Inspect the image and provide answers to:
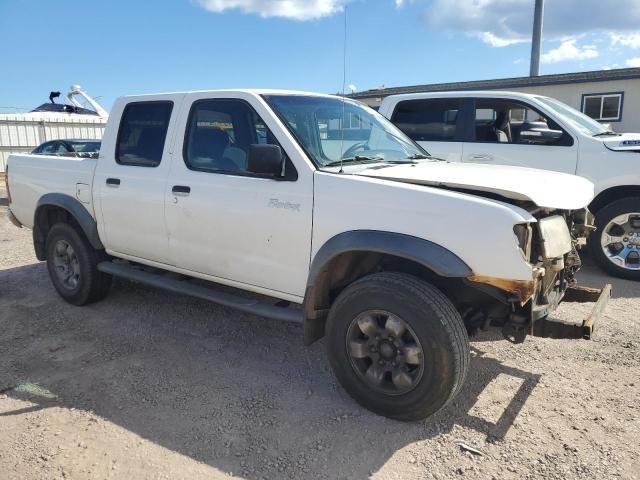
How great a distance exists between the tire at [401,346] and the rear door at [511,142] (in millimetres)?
4143

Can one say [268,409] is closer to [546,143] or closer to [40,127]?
[546,143]

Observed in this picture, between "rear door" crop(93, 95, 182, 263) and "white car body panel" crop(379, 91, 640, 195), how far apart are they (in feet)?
13.0

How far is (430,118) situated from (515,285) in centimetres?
478

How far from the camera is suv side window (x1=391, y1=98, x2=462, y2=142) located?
22.9 ft

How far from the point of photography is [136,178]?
4.48m

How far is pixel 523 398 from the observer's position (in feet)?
11.5

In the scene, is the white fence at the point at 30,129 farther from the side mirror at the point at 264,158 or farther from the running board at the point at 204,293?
the side mirror at the point at 264,158

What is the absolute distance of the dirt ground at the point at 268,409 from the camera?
2.84 metres

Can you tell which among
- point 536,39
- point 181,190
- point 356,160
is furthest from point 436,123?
point 536,39

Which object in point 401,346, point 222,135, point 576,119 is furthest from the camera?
point 576,119

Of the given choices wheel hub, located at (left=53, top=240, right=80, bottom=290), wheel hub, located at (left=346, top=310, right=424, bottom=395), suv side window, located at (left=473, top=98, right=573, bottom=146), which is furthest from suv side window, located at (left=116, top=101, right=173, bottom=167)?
suv side window, located at (left=473, top=98, right=573, bottom=146)

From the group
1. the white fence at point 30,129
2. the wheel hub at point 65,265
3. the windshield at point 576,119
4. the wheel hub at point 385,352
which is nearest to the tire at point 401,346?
the wheel hub at point 385,352

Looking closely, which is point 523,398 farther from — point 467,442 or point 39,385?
point 39,385

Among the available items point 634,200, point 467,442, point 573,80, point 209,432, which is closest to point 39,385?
point 209,432
